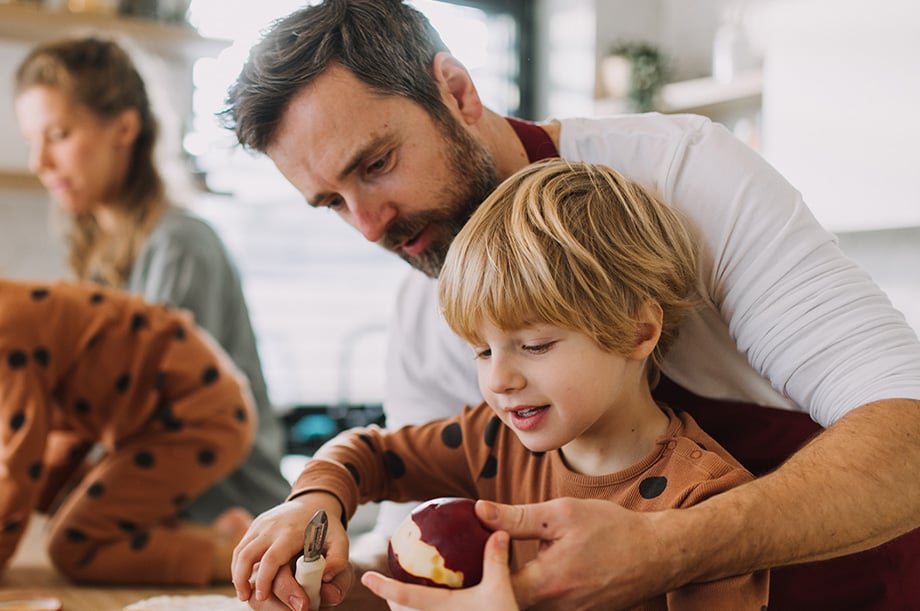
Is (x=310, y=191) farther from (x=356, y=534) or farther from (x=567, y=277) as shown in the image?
(x=356, y=534)

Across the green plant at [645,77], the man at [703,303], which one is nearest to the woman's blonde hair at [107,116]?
the man at [703,303]

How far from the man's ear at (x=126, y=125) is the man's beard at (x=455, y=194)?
1.44 metres

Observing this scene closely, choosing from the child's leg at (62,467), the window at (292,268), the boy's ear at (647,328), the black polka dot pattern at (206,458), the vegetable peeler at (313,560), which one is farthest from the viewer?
the window at (292,268)

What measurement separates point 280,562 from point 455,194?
0.56 metres

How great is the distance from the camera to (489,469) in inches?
49.3

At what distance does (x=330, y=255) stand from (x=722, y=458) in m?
3.05

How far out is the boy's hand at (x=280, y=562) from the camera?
100 cm

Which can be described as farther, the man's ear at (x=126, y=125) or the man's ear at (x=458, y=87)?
the man's ear at (x=126, y=125)

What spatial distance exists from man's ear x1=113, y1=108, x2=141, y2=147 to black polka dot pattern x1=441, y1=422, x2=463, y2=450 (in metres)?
1.61

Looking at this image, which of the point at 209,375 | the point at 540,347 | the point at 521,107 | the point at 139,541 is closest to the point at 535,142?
the point at 540,347

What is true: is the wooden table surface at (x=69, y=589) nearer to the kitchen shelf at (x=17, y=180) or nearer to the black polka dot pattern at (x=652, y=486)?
the black polka dot pattern at (x=652, y=486)

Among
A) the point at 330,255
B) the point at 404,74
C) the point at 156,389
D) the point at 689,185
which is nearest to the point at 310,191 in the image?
the point at 404,74

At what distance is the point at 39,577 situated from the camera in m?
1.99

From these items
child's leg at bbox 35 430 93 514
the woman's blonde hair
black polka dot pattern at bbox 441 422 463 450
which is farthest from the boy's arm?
the woman's blonde hair
